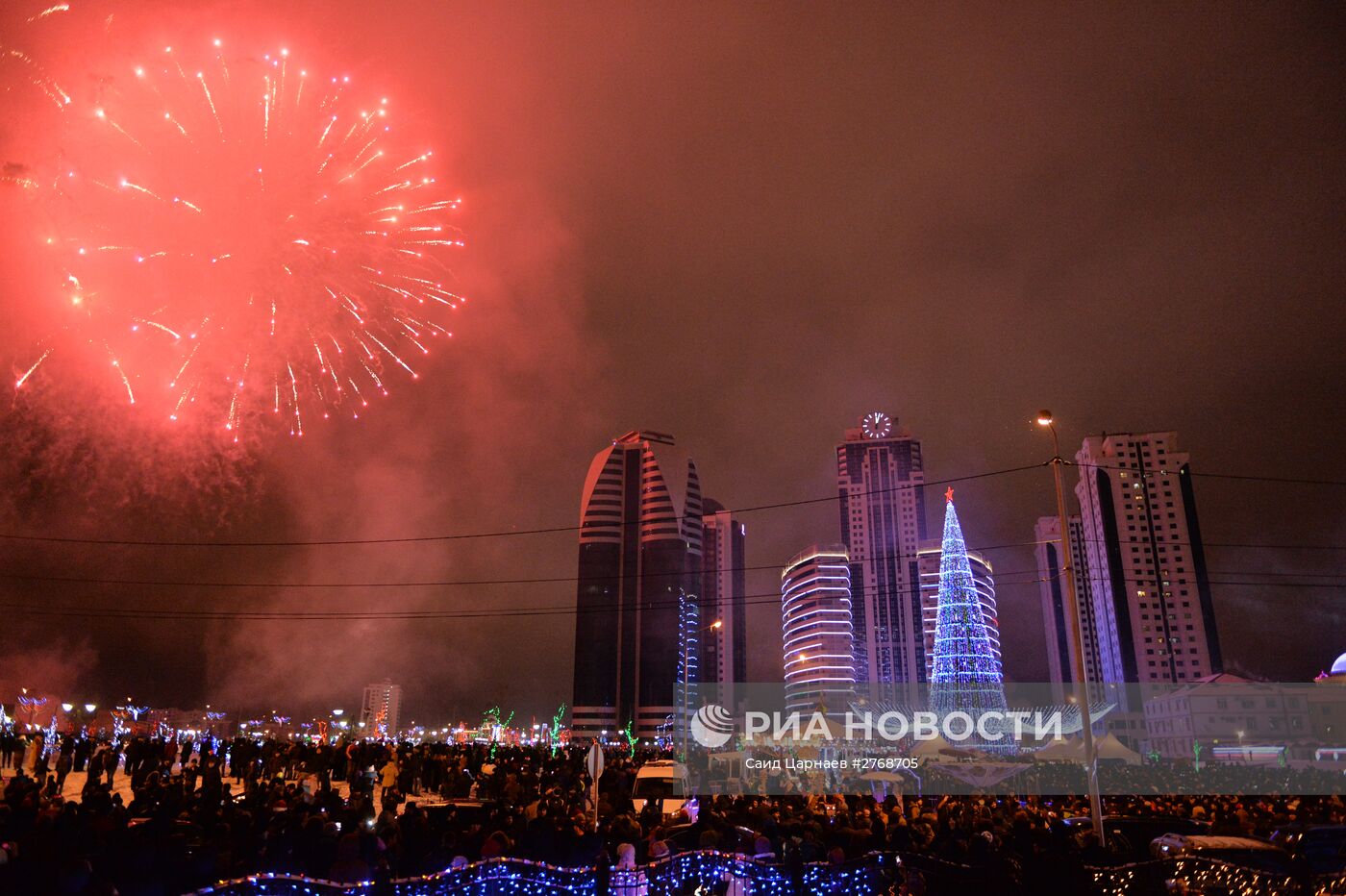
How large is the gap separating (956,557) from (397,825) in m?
35.0

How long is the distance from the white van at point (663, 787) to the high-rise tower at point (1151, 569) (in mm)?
113017

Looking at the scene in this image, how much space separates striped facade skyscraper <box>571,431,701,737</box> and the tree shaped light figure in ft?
381

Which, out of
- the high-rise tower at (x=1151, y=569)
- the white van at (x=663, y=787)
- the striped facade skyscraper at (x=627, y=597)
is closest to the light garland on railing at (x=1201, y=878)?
the white van at (x=663, y=787)

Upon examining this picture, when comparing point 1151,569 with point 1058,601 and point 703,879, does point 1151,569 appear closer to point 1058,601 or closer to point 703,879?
point 1058,601

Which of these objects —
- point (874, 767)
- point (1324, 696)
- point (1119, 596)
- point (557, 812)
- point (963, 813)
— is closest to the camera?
point (557, 812)

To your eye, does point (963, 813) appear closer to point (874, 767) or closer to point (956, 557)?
point (874, 767)

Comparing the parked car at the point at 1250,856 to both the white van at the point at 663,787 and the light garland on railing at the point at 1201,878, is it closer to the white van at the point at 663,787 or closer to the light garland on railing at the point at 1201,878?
the light garland on railing at the point at 1201,878

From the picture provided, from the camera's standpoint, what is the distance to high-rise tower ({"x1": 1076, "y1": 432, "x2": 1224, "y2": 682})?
123m

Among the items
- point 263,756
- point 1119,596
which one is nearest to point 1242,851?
point 263,756

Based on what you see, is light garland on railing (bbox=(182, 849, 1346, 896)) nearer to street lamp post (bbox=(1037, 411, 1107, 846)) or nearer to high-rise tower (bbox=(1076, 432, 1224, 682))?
street lamp post (bbox=(1037, 411, 1107, 846))

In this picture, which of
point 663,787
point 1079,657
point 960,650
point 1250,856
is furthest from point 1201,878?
point 960,650

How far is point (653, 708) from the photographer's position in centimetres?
16150

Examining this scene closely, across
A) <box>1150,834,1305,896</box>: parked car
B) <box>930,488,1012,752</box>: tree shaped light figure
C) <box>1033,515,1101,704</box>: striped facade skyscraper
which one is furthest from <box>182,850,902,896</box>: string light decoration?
<box>1033,515,1101,704</box>: striped facade skyscraper

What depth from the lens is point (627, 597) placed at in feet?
541
